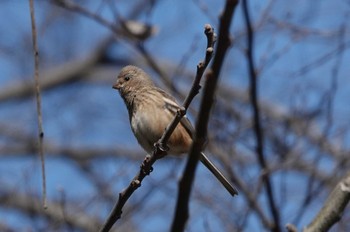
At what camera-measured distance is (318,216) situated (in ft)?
9.03

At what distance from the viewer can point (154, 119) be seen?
3854 millimetres

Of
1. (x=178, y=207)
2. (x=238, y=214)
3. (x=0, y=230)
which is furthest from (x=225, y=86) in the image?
(x=178, y=207)

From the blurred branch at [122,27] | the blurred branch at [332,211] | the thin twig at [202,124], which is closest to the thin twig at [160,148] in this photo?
the thin twig at [202,124]

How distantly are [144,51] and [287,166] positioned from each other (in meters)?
1.44

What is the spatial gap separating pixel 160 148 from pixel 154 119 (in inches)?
48.5

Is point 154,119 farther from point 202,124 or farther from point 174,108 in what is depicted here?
point 202,124

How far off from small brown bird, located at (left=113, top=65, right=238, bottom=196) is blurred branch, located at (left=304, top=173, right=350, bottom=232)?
0.86m

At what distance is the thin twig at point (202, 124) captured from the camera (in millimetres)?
1623

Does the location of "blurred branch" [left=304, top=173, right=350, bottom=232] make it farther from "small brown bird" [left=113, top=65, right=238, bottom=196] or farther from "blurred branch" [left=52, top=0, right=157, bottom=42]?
"blurred branch" [left=52, top=0, right=157, bottom=42]

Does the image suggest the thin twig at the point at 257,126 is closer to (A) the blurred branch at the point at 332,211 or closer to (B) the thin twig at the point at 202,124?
(A) the blurred branch at the point at 332,211

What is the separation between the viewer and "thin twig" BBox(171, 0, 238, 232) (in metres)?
1.62

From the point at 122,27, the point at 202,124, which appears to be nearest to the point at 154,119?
the point at 122,27

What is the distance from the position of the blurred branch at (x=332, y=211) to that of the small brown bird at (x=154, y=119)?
0.86m

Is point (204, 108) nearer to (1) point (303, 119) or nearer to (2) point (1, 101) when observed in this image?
(1) point (303, 119)
